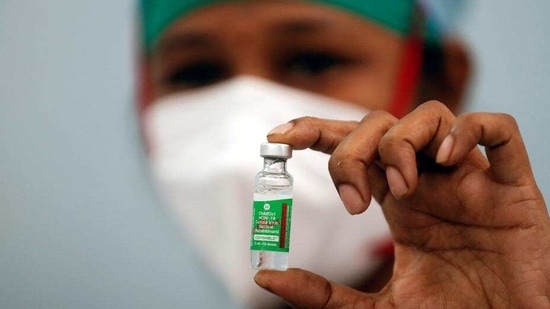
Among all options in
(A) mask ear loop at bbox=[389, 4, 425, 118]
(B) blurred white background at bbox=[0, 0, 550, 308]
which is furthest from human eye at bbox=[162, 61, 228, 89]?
(A) mask ear loop at bbox=[389, 4, 425, 118]

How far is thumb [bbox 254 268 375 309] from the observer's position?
3.29ft

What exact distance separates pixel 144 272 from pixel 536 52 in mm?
1179

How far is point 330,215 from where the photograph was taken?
165 centimetres

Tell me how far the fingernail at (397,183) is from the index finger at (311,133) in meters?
0.19

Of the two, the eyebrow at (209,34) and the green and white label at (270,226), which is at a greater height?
the eyebrow at (209,34)

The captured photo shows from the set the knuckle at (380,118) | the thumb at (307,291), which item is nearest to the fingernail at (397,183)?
the knuckle at (380,118)

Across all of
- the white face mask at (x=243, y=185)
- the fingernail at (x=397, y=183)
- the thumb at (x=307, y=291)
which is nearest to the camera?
the fingernail at (x=397, y=183)

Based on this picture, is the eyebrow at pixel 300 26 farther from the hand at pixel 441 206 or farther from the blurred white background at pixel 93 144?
the hand at pixel 441 206

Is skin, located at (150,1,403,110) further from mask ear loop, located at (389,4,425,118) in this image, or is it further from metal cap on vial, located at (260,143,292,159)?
metal cap on vial, located at (260,143,292,159)

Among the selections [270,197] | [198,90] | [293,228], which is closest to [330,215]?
[293,228]

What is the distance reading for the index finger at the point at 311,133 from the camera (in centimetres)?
105

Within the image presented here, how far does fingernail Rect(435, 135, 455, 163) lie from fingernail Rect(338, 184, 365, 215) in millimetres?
124

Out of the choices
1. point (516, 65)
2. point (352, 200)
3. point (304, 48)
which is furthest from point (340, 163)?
point (516, 65)

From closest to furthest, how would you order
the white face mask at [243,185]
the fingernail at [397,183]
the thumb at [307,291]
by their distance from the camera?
the fingernail at [397,183], the thumb at [307,291], the white face mask at [243,185]
